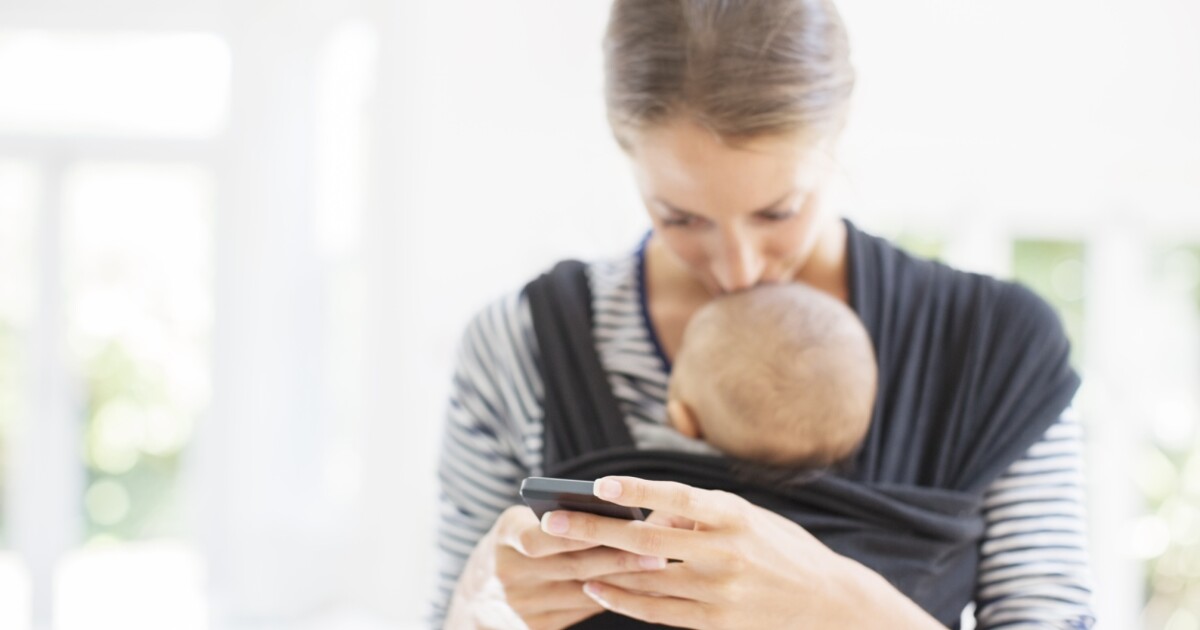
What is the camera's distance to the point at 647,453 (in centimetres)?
77

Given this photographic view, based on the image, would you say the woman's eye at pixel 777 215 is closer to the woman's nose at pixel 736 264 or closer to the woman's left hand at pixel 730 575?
the woman's nose at pixel 736 264

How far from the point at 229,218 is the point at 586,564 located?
3.06 m

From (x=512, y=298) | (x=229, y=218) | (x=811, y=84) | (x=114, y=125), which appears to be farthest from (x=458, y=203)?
(x=811, y=84)

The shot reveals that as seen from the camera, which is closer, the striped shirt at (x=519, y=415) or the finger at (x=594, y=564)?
the finger at (x=594, y=564)

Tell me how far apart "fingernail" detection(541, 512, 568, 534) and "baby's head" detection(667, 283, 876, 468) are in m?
0.21

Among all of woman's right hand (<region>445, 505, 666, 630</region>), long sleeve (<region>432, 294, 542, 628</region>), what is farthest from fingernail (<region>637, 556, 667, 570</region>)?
long sleeve (<region>432, 294, 542, 628</region>)

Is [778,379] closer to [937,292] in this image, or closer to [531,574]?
[937,292]

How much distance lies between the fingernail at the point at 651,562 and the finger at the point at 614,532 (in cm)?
4

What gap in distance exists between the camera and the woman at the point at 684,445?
26.0 inches

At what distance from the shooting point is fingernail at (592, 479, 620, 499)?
56 centimetres

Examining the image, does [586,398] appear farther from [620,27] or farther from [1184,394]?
[1184,394]

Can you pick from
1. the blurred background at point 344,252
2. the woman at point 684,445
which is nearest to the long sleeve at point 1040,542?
the woman at point 684,445

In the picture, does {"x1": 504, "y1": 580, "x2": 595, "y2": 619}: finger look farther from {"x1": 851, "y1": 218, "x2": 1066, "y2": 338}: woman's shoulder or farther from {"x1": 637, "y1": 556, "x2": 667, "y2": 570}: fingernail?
{"x1": 851, "y1": 218, "x2": 1066, "y2": 338}: woman's shoulder

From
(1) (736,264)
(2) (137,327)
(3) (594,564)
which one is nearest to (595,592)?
(3) (594,564)
